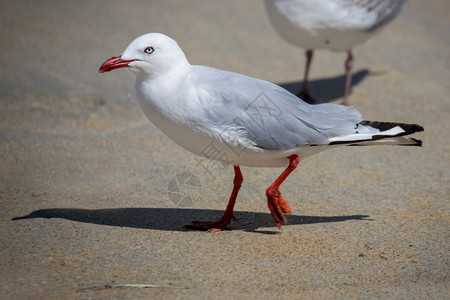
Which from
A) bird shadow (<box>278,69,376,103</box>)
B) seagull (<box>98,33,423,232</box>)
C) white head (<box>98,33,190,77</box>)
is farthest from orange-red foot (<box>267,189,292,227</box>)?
bird shadow (<box>278,69,376,103</box>)

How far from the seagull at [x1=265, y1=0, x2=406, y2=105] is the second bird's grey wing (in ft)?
8.07

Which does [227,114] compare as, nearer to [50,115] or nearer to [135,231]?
[135,231]

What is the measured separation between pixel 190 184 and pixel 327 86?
3042 millimetres

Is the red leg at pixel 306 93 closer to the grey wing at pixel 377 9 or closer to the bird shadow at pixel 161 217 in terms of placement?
the grey wing at pixel 377 9

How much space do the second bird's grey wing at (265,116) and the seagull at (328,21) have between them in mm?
2461

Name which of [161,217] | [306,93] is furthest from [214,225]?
[306,93]

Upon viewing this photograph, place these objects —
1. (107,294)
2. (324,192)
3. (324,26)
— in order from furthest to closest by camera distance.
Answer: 1. (324,26)
2. (324,192)
3. (107,294)

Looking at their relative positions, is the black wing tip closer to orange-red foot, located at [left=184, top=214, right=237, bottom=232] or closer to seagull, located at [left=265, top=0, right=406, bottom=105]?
orange-red foot, located at [left=184, top=214, right=237, bottom=232]

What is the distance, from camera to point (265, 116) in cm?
390

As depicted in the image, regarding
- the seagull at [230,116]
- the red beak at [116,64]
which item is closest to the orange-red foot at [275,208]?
the seagull at [230,116]

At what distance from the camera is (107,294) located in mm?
3184

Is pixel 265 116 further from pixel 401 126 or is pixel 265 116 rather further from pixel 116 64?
pixel 116 64

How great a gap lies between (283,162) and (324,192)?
74cm

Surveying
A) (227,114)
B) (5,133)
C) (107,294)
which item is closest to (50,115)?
(5,133)
